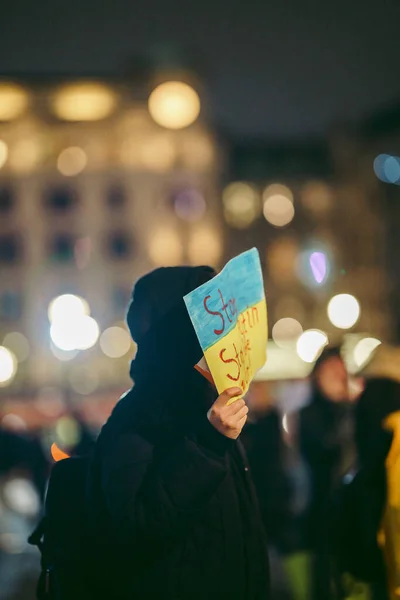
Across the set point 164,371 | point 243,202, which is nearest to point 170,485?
point 164,371

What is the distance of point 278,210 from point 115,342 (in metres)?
28.4

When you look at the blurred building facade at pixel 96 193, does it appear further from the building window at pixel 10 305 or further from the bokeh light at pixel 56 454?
the bokeh light at pixel 56 454

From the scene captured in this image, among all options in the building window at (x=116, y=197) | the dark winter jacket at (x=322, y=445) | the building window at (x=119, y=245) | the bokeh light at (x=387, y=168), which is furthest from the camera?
the bokeh light at (x=387, y=168)

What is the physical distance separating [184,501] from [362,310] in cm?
7375

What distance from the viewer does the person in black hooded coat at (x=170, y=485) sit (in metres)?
2.46

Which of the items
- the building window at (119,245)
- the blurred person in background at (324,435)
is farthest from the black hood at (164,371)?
the building window at (119,245)

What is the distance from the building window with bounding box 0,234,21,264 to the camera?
209 feet

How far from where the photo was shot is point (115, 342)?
59.2 meters

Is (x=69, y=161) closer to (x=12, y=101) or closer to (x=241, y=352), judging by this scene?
(x=12, y=101)

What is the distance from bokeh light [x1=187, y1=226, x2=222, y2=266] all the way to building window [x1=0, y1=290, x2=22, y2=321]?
558 inches

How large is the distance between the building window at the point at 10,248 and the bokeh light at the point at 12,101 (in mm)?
10595

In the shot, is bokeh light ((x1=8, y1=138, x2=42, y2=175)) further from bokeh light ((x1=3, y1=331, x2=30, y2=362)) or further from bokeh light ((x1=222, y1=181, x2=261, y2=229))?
bokeh light ((x1=222, y1=181, x2=261, y2=229))

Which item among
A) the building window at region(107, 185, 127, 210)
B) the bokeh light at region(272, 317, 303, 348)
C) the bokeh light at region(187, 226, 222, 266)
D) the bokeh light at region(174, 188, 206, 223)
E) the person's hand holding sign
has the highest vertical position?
the building window at region(107, 185, 127, 210)

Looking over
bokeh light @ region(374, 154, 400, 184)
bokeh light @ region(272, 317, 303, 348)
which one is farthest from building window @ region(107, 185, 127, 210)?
bokeh light @ region(374, 154, 400, 184)
